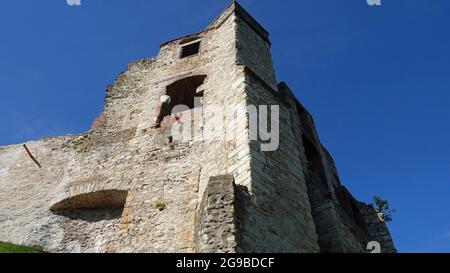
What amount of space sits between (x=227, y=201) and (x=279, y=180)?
168cm

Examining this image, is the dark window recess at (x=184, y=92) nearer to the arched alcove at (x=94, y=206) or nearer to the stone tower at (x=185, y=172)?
the stone tower at (x=185, y=172)

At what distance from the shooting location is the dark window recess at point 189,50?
1257cm

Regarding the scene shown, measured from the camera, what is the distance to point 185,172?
845 centimetres

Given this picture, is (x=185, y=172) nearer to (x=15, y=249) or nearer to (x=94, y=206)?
(x=94, y=206)

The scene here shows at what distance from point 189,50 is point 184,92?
1.84 m

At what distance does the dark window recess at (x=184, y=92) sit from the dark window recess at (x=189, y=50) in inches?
55.5

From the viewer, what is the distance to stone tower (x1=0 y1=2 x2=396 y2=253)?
675 centimetres

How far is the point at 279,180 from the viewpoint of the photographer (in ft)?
24.7

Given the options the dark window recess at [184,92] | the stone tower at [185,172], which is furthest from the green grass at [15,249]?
the dark window recess at [184,92]

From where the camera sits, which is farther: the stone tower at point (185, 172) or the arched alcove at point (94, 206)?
the arched alcove at point (94, 206)

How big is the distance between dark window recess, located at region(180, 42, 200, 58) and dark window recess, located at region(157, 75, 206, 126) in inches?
55.5

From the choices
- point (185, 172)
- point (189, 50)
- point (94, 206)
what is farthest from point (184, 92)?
point (94, 206)
